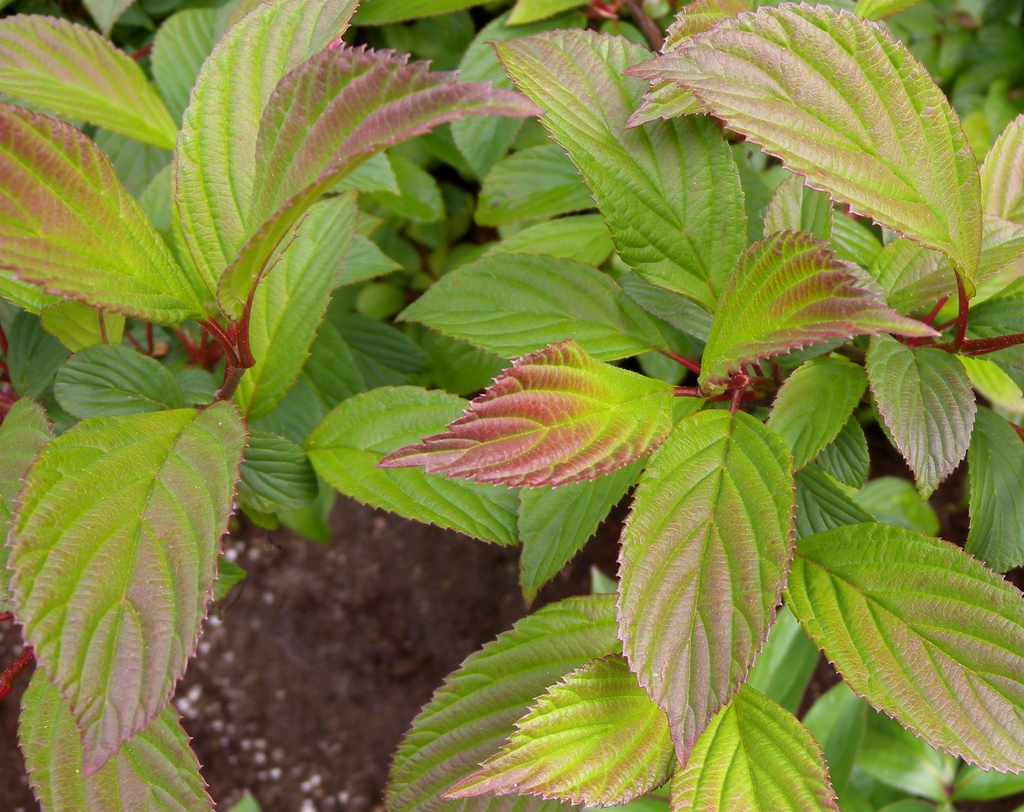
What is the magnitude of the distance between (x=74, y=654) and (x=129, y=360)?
12.3 inches

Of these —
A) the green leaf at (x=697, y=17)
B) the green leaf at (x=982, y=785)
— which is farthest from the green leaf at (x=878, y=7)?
the green leaf at (x=982, y=785)

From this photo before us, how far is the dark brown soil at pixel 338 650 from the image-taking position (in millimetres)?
1591

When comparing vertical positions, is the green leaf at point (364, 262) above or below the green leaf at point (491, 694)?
above

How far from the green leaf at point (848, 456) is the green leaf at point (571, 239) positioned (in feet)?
1.27

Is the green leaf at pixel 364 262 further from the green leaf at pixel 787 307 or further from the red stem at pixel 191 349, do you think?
the green leaf at pixel 787 307

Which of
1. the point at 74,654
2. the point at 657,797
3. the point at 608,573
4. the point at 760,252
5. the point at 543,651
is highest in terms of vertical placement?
the point at 760,252

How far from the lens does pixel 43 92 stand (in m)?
0.87

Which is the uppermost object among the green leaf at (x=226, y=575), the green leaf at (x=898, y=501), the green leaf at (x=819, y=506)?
the green leaf at (x=819, y=506)

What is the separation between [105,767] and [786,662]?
3.13 feet

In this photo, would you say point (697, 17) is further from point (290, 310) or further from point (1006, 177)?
point (290, 310)

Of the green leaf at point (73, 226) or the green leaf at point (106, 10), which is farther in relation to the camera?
the green leaf at point (106, 10)

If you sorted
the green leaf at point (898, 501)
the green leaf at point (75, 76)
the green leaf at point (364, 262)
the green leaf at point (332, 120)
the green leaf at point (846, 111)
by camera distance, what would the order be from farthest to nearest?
the green leaf at point (898, 501)
the green leaf at point (364, 262)
the green leaf at point (75, 76)
the green leaf at point (846, 111)
the green leaf at point (332, 120)

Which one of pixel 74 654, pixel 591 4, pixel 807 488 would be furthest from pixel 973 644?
pixel 591 4

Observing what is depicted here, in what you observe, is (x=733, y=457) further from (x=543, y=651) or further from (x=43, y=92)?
(x=43, y=92)
